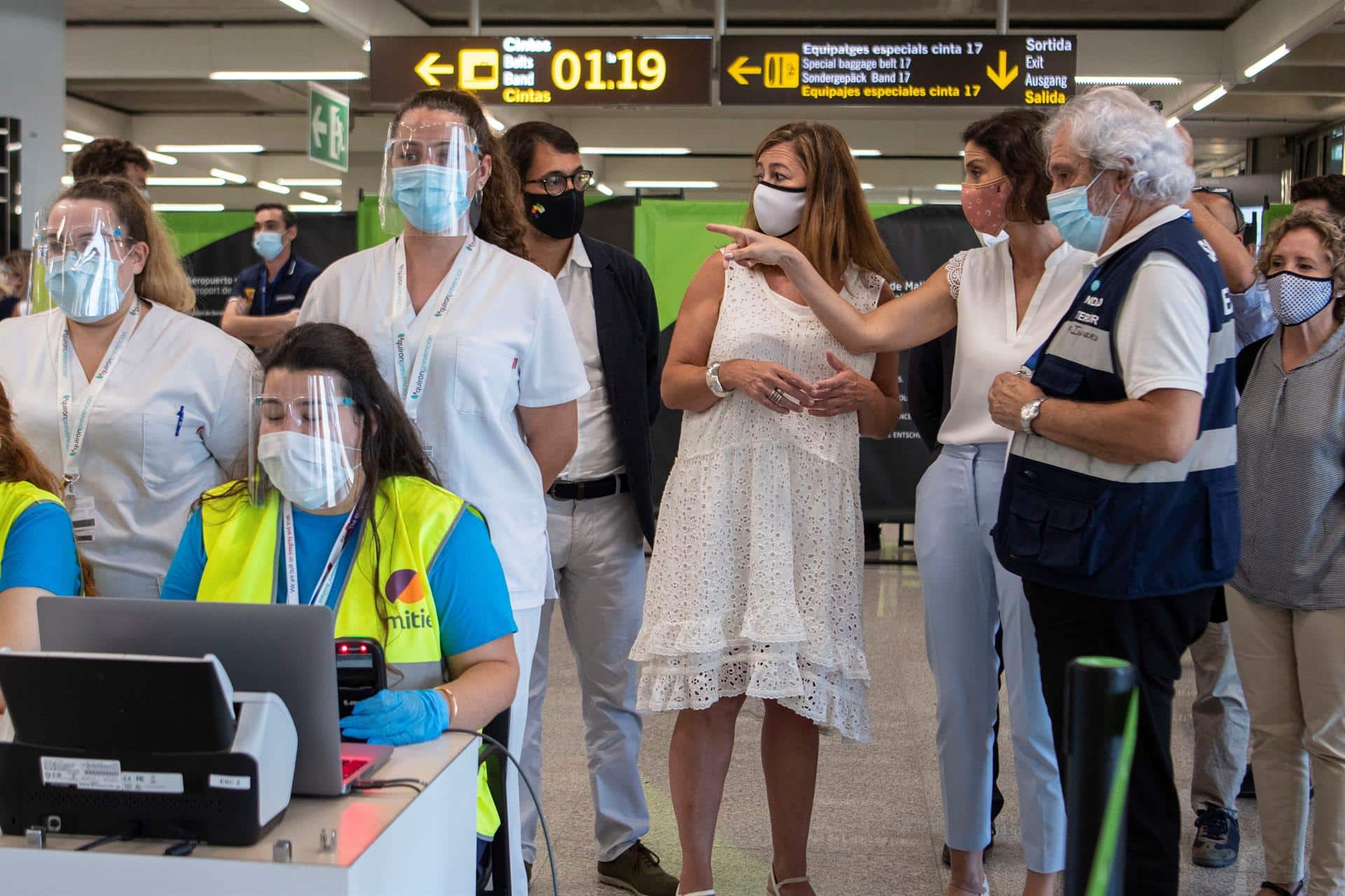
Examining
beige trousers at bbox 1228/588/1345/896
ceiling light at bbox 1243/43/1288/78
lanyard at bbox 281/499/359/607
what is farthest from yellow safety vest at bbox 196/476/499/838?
ceiling light at bbox 1243/43/1288/78

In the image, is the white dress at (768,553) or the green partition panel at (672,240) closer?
the white dress at (768,553)

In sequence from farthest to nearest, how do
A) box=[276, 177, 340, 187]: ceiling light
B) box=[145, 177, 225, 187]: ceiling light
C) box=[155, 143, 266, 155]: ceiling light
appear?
box=[145, 177, 225, 187]: ceiling light
box=[276, 177, 340, 187]: ceiling light
box=[155, 143, 266, 155]: ceiling light

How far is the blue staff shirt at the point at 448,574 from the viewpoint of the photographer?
5.80 feet

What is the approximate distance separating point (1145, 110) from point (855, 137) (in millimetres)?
13653

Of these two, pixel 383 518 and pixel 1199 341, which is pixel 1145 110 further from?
pixel 383 518

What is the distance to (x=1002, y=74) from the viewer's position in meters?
7.11

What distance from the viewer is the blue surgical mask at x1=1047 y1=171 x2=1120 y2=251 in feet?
6.57

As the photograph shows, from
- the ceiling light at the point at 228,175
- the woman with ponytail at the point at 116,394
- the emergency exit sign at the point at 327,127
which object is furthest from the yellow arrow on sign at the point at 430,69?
the ceiling light at the point at 228,175

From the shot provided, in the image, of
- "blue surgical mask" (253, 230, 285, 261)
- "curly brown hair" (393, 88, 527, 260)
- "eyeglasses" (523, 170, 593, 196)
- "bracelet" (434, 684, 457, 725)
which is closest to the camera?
"bracelet" (434, 684, 457, 725)

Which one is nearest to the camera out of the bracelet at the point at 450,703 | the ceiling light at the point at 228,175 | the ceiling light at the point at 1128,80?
the bracelet at the point at 450,703

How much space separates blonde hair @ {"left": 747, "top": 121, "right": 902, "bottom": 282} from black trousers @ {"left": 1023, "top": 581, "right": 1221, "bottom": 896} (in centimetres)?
86

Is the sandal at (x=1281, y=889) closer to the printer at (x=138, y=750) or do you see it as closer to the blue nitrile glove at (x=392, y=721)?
the blue nitrile glove at (x=392, y=721)

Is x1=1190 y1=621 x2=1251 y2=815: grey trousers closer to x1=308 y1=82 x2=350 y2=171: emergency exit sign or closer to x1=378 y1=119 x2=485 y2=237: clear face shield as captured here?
x1=378 y1=119 x2=485 y2=237: clear face shield

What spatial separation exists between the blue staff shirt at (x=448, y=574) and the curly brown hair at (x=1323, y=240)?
1850mm
